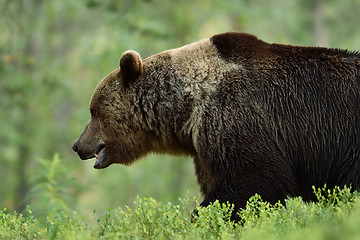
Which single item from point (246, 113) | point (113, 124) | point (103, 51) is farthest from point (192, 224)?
point (103, 51)

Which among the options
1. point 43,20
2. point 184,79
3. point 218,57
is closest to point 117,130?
point 184,79

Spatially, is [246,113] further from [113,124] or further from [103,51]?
[103,51]

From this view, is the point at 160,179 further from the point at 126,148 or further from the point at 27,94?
the point at 126,148

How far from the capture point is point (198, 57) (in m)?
5.32

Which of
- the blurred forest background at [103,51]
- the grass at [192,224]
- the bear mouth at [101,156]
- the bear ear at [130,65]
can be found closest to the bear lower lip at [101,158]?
the bear mouth at [101,156]

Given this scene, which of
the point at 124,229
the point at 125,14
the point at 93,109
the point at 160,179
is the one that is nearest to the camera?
the point at 124,229

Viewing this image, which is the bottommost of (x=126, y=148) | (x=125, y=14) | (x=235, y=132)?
(x=235, y=132)

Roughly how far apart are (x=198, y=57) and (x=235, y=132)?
3.32 ft

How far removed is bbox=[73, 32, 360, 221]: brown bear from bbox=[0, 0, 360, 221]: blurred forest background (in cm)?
481

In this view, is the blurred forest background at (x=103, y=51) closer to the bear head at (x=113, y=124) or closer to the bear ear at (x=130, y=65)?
the bear head at (x=113, y=124)

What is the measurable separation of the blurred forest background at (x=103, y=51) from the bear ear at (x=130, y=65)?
4.85 m

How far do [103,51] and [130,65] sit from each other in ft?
31.5

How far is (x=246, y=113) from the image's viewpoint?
482 cm

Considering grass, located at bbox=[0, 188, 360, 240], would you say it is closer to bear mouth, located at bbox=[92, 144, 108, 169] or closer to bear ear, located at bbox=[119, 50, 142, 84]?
bear mouth, located at bbox=[92, 144, 108, 169]
